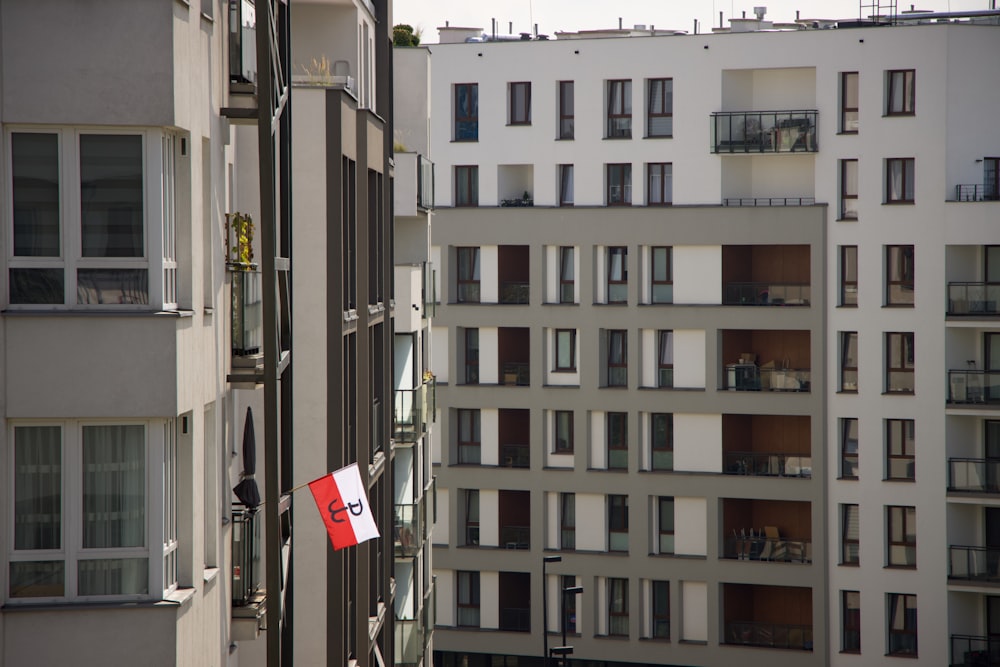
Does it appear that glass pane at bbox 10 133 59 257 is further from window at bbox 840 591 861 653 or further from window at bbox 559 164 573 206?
window at bbox 840 591 861 653

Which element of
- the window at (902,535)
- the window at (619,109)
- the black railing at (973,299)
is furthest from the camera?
the window at (619,109)

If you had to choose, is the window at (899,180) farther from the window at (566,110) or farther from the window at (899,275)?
the window at (566,110)

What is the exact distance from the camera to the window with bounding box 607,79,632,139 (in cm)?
4709

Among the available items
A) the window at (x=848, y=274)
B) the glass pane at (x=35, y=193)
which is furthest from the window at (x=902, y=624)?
the glass pane at (x=35, y=193)

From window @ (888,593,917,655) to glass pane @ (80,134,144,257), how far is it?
37.3 meters

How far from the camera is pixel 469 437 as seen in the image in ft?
159

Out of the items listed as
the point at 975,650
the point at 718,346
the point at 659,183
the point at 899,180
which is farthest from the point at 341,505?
the point at 975,650

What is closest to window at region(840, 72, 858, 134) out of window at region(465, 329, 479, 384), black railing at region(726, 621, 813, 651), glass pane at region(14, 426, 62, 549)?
window at region(465, 329, 479, 384)

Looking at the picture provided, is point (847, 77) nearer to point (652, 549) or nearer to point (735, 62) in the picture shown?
point (735, 62)

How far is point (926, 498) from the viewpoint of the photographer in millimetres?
43719

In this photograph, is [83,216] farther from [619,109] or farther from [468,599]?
[468,599]

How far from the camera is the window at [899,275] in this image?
1740 inches

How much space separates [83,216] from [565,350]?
119 feet

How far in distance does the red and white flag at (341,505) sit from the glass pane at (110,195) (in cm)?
473
